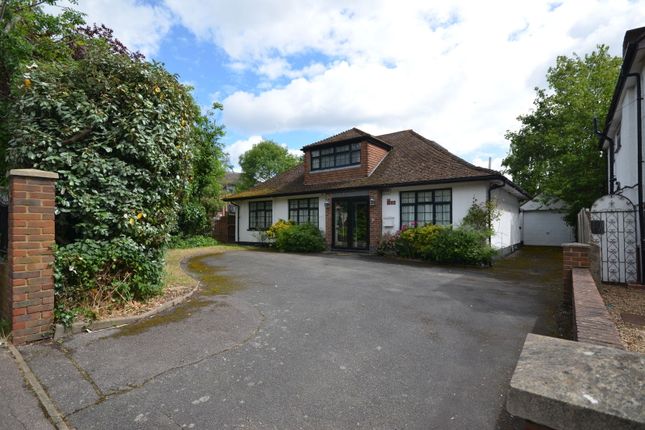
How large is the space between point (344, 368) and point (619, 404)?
2536mm

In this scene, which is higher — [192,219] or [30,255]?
[192,219]

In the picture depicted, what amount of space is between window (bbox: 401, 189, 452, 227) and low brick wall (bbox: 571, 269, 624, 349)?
8078 mm

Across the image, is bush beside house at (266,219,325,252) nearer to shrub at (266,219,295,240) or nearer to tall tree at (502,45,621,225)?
shrub at (266,219,295,240)

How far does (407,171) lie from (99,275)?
11.6 metres

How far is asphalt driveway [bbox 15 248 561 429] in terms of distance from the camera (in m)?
2.59

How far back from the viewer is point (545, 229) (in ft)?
68.3

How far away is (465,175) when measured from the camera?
11781mm

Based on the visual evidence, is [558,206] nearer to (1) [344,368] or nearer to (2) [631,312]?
(2) [631,312]

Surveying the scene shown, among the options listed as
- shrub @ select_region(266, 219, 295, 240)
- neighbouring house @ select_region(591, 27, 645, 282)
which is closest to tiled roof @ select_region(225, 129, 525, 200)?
shrub @ select_region(266, 219, 295, 240)

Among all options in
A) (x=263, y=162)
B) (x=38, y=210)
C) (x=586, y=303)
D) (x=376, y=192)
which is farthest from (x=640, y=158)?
(x=263, y=162)

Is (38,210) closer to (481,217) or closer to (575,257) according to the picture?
(575,257)

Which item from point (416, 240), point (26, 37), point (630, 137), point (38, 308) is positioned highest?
point (26, 37)

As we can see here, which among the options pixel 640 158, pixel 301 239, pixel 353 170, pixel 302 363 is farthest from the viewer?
pixel 353 170

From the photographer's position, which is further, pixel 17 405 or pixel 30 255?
pixel 30 255
